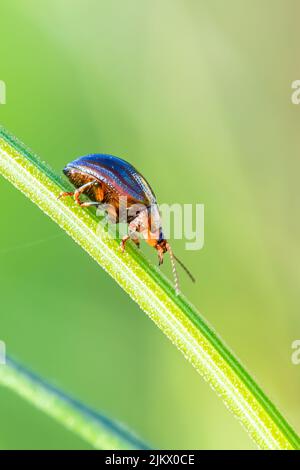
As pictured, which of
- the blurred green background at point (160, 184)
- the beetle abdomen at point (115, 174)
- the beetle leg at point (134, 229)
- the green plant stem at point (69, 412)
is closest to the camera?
the green plant stem at point (69, 412)

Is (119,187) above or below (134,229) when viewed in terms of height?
above

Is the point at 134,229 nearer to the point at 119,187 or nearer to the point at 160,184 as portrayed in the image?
the point at 119,187

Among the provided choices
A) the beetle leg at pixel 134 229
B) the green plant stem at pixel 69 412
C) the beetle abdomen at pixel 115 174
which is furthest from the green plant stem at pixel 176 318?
the beetle abdomen at pixel 115 174

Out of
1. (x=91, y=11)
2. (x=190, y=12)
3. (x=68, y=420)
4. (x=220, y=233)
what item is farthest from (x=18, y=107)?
(x=68, y=420)

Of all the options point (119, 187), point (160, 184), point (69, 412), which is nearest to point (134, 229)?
point (119, 187)

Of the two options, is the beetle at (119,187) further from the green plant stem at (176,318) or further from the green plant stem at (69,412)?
the green plant stem at (69,412)

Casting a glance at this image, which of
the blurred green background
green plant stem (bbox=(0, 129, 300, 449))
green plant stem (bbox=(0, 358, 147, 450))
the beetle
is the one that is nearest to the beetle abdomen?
the beetle
